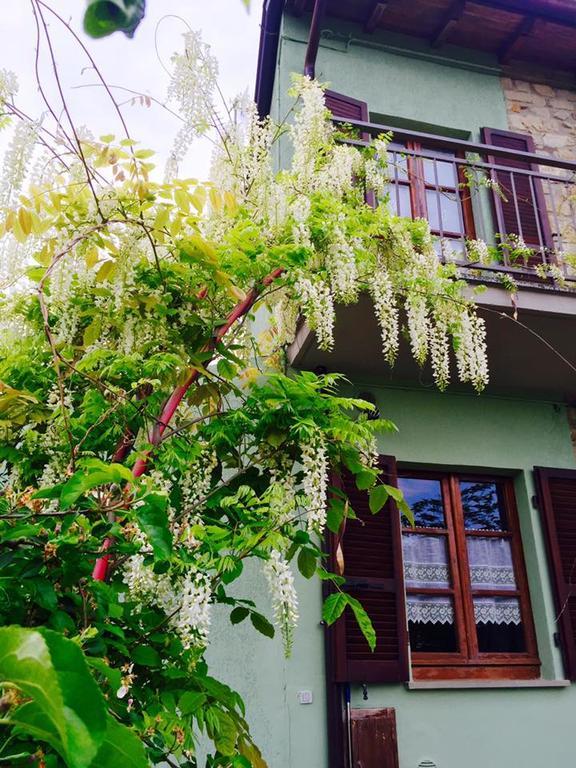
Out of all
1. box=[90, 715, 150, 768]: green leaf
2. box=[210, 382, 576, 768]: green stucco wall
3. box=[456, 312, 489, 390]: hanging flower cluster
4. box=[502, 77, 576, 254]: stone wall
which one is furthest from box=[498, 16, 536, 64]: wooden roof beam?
box=[90, 715, 150, 768]: green leaf

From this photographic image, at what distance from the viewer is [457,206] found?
498 cm

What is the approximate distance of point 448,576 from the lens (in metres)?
3.98

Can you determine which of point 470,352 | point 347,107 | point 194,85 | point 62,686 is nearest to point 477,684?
point 470,352

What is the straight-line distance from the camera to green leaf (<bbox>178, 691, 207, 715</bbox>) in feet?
5.24

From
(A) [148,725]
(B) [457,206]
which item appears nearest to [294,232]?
(A) [148,725]

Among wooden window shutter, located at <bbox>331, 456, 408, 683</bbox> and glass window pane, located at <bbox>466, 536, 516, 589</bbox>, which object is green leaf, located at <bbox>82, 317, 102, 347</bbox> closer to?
wooden window shutter, located at <bbox>331, 456, 408, 683</bbox>

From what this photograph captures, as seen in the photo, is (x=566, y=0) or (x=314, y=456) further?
(x=566, y=0)

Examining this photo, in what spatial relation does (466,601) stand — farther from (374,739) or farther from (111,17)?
(111,17)

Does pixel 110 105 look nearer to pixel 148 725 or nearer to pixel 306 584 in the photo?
pixel 148 725

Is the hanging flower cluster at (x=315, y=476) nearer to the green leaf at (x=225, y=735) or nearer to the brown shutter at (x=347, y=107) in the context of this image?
the green leaf at (x=225, y=735)

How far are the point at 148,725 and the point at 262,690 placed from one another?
2.07 metres

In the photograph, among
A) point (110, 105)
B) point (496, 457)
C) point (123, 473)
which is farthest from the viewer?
point (496, 457)

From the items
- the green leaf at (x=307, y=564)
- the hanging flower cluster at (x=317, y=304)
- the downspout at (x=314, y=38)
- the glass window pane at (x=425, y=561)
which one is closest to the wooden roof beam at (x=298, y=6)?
the downspout at (x=314, y=38)

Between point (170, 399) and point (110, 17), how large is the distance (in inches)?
75.3
